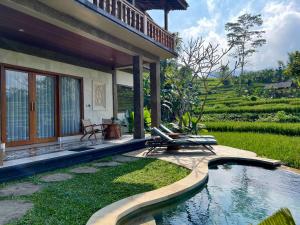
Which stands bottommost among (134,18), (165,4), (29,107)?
(29,107)

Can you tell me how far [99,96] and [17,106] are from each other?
4.46 metres

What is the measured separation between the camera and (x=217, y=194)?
5387mm

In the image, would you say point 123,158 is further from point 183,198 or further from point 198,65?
point 198,65

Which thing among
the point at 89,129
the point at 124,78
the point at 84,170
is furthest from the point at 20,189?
the point at 124,78

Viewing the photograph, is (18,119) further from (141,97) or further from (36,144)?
(141,97)

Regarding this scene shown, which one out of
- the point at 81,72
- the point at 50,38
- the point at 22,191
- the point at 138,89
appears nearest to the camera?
the point at 22,191

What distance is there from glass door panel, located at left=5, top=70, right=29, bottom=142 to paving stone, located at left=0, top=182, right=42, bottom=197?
3675mm

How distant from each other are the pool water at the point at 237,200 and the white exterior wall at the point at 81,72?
6.26m

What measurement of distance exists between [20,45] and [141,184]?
593 centimetres

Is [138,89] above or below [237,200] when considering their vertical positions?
above

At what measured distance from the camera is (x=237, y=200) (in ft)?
16.4

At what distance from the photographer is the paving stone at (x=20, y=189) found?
190 inches

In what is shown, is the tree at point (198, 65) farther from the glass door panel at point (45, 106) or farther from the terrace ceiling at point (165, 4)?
the glass door panel at point (45, 106)

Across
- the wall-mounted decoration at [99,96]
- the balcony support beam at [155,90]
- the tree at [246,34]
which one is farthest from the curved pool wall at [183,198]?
the tree at [246,34]
